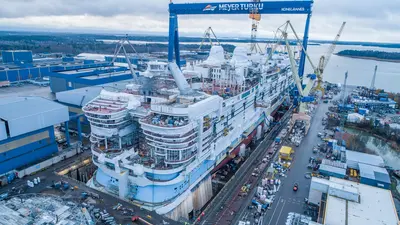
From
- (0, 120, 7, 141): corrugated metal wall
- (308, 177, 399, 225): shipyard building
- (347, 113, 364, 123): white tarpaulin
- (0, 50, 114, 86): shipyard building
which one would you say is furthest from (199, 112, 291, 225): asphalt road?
(0, 50, 114, 86): shipyard building

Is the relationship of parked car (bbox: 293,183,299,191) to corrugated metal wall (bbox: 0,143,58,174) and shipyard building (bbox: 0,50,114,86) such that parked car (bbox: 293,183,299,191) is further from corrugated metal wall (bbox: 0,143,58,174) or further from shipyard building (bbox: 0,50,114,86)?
shipyard building (bbox: 0,50,114,86)

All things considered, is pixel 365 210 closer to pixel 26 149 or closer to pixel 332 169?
pixel 332 169

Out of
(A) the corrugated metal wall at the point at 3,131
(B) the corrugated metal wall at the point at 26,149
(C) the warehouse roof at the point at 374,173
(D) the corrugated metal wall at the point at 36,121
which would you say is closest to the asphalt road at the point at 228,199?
(C) the warehouse roof at the point at 374,173

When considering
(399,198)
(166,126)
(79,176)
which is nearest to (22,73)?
(79,176)

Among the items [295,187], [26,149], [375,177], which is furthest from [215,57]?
[26,149]

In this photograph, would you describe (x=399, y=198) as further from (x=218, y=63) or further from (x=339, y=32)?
(x=339, y=32)

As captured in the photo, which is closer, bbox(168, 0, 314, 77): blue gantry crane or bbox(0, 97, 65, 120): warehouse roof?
bbox(0, 97, 65, 120): warehouse roof
